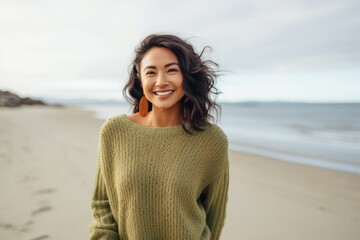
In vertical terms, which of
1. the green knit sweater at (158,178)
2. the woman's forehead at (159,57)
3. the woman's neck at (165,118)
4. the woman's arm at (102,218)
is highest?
the woman's forehead at (159,57)

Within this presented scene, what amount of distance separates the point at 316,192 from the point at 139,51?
4152 mm

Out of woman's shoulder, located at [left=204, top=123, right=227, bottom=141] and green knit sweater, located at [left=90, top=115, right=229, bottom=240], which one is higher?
woman's shoulder, located at [left=204, top=123, right=227, bottom=141]

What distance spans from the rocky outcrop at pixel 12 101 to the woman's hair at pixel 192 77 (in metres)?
30.8

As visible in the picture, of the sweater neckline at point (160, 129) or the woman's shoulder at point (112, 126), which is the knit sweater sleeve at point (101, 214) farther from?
the sweater neckline at point (160, 129)

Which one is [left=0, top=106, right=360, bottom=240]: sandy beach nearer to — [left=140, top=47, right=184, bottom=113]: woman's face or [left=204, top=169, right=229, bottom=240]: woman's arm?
[left=204, top=169, right=229, bottom=240]: woman's arm

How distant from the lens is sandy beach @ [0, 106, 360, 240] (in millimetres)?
3291

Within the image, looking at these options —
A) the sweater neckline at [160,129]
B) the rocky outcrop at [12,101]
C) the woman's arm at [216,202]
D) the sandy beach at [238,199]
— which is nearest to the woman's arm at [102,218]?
the sweater neckline at [160,129]

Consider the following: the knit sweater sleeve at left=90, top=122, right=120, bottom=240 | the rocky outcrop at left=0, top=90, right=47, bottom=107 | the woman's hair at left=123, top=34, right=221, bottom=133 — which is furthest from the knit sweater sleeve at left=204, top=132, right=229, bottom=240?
the rocky outcrop at left=0, top=90, right=47, bottom=107

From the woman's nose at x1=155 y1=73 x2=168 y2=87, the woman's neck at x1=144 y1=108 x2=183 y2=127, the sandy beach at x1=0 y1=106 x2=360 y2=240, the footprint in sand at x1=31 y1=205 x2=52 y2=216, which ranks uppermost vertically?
the woman's nose at x1=155 y1=73 x2=168 y2=87

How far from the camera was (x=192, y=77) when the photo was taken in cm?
152

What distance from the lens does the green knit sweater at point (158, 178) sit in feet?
4.81

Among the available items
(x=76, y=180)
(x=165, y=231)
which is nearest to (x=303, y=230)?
(x=165, y=231)

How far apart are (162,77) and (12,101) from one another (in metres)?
33.6

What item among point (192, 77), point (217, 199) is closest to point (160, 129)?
point (192, 77)
